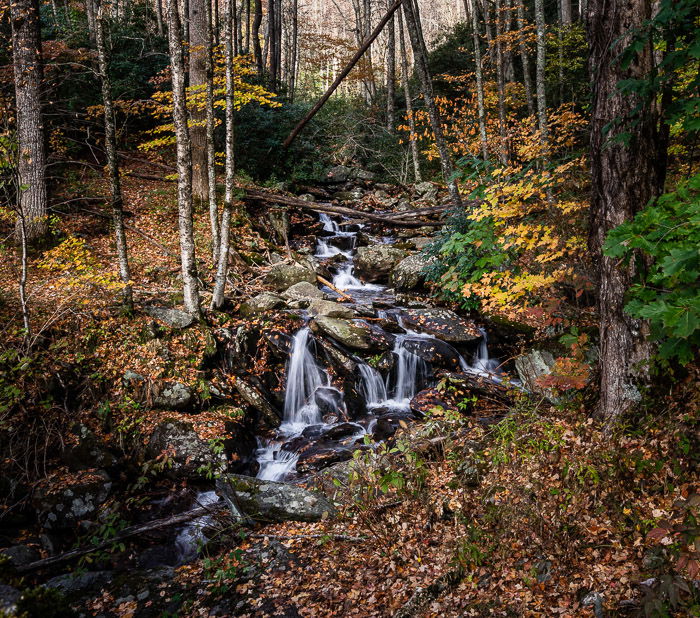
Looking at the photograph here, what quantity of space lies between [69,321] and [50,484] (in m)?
2.82

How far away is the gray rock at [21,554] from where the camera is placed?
453 centimetres

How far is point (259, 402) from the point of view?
7930 mm

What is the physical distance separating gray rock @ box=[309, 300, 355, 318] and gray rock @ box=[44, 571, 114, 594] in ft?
20.3

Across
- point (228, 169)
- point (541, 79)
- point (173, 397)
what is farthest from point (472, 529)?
point (541, 79)

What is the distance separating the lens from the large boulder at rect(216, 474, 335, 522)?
4.94 meters

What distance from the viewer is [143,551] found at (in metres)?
5.01

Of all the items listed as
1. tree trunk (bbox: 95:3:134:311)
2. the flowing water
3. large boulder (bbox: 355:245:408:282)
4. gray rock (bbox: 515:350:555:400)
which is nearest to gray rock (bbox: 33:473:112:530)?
the flowing water

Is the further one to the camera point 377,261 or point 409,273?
point 377,261

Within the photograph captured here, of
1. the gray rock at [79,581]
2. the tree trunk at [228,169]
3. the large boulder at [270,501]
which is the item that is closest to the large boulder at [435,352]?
the tree trunk at [228,169]

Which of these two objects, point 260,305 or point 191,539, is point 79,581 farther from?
point 260,305

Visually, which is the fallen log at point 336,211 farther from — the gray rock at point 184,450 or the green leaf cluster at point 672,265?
the green leaf cluster at point 672,265

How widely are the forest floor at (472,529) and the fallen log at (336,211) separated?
8.70 meters

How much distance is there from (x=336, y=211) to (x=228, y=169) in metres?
6.69

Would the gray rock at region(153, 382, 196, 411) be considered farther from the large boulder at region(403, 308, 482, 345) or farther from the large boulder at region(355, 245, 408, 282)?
the large boulder at region(355, 245, 408, 282)
